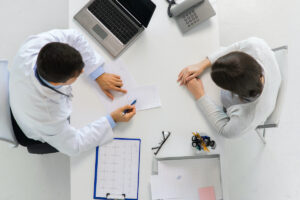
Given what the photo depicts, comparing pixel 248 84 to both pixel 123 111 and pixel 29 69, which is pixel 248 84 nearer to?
pixel 123 111

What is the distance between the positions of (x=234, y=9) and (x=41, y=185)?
209cm

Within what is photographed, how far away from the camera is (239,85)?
40.4 inches

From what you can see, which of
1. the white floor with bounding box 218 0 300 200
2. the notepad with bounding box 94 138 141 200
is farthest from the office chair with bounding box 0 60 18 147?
the white floor with bounding box 218 0 300 200

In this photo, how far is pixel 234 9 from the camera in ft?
6.66

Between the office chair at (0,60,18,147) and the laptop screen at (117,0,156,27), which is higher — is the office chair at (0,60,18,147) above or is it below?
below

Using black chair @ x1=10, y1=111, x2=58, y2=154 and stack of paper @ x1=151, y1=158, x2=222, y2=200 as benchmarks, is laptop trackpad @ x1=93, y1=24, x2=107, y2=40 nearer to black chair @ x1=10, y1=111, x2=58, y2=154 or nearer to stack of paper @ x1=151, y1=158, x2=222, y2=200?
black chair @ x1=10, y1=111, x2=58, y2=154

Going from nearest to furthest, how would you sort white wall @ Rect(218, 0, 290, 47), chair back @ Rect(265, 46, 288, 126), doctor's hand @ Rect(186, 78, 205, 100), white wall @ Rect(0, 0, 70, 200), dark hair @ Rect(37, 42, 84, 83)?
dark hair @ Rect(37, 42, 84, 83) → chair back @ Rect(265, 46, 288, 126) → doctor's hand @ Rect(186, 78, 205, 100) → white wall @ Rect(0, 0, 70, 200) → white wall @ Rect(218, 0, 290, 47)

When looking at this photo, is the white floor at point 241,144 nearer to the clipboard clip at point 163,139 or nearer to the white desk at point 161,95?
the white desk at point 161,95

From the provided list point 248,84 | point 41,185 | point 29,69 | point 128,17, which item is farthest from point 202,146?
point 41,185

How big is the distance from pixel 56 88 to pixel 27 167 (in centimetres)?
114

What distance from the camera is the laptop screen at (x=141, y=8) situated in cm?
119

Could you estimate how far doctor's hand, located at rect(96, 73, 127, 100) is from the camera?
124cm

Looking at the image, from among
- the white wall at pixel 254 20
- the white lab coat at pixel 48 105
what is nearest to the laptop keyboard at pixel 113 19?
the white lab coat at pixel 48 105

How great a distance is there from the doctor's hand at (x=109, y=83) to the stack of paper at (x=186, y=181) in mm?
434
